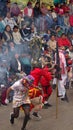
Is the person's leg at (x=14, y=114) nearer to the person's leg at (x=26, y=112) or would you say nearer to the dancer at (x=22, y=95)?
the dancer at (x=22, y=95)

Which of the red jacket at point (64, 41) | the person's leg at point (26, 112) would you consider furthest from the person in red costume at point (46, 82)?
the red jacket at point (64, 41)

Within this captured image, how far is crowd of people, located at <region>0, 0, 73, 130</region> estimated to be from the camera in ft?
40.1

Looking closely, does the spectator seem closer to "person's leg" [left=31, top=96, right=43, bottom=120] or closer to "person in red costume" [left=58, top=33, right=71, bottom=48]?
"person in red costume" [left=58, top=33, right=71, bottom=48]

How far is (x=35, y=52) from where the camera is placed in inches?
679

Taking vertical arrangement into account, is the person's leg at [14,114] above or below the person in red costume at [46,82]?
below

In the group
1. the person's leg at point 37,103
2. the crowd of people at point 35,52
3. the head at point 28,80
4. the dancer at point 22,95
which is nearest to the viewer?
the head at point 28,80

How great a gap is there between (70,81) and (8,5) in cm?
538

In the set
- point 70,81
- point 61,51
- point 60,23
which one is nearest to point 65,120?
point 61,51

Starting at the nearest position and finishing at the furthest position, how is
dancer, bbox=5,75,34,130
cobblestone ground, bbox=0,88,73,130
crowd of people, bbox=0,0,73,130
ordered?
dancer, bbox=5,75,34,130
cobblestone ground, bbox=0,88,73,130
crowd of people, bbox=0,0,73,130

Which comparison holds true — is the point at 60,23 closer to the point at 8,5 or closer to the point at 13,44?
the point at 8,5

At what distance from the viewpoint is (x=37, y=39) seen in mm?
17547

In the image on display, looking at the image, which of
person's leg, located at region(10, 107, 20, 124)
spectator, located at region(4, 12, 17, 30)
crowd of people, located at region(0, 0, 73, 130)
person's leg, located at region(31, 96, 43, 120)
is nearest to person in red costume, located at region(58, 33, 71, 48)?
crowd of people, located at region(0, 0, 73, 130)

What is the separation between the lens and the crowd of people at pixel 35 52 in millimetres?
12234

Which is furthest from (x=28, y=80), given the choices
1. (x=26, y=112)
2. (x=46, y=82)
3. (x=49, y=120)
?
(x=46, y=82)
